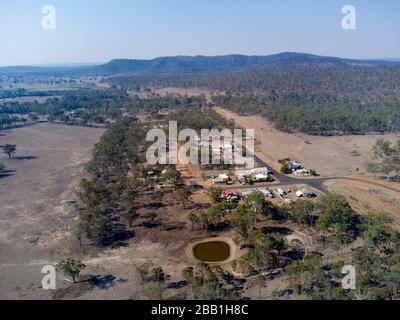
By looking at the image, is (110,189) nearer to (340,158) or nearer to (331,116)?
(340,158)

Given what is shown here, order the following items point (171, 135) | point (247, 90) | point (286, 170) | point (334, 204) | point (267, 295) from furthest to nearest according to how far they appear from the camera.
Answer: point (247, 90) < point (171, 135) < point (286, 170) < point (334, 204) < point (267, 295)

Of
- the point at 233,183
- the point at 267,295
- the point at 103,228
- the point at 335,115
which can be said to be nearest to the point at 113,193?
the point at 103,228

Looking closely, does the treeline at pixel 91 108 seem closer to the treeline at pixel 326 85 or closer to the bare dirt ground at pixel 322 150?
the treeline at pixel 326 85

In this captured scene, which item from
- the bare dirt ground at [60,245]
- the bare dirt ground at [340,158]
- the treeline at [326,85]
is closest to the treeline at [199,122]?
the bare dirt ground at [340,158]

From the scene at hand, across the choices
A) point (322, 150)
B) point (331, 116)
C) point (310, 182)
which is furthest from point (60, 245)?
point (331, 116)

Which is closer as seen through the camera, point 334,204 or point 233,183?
point 334,204

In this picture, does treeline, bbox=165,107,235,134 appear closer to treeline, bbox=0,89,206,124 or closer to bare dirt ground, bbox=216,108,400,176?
bare dirt ground, bbox=216,108,400,176

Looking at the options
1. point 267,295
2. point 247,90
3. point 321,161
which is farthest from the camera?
point 247,90
